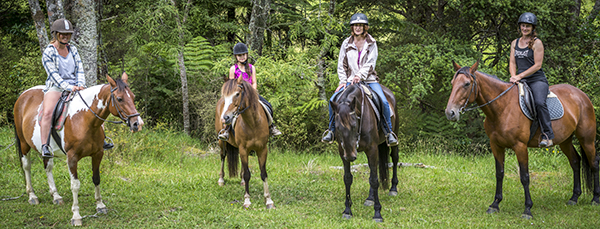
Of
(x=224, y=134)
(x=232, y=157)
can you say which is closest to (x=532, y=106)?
(x=224, y=134)

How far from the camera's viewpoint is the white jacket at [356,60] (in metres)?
6.08

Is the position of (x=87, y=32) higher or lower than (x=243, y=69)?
higher

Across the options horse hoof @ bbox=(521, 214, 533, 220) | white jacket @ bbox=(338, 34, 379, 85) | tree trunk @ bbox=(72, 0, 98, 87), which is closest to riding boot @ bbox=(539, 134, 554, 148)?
horse hoof @ bbox=(521, 214, 533, 220)

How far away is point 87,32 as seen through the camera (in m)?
7.88

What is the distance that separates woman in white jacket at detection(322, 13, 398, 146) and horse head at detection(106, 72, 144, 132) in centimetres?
265

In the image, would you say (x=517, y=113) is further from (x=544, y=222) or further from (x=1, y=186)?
(x=1, y=186)

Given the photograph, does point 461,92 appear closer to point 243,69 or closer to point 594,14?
point 243,69

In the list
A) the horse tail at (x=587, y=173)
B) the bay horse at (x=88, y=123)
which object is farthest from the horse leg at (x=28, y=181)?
the horse tail at (x=587, y=173)

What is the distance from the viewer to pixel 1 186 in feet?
22.4

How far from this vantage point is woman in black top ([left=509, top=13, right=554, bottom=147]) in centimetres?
560

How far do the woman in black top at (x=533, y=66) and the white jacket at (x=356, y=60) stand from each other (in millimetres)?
2016

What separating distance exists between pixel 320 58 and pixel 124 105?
7.01m

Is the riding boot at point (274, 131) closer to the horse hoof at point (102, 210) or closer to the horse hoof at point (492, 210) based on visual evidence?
the horse hoof at point (102, 210)

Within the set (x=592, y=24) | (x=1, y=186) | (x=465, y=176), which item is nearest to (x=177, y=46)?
(x=1, y=186)
